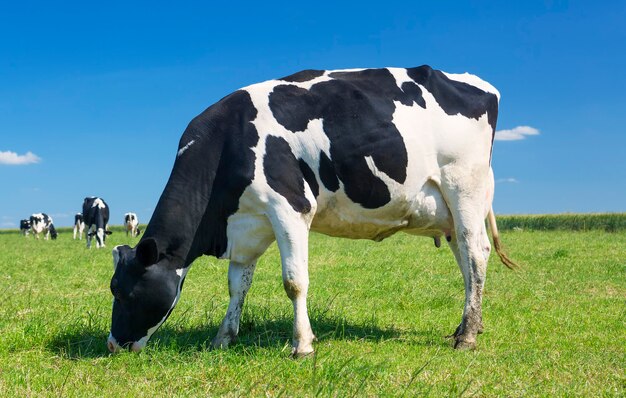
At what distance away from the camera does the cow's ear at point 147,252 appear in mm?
5977

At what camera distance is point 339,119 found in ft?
21.4

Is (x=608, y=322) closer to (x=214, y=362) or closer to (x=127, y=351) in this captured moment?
(x=214, y=362)

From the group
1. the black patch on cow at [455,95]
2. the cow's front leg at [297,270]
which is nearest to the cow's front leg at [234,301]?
the cow's front leg at [297,270]

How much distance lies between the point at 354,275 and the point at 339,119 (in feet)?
23.2

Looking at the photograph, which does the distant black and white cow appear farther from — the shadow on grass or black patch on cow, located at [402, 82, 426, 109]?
black patch on cow, located at [402, 82, 426, 109]

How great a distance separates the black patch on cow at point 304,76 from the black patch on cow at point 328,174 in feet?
3.55

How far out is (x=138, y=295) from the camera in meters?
6.14

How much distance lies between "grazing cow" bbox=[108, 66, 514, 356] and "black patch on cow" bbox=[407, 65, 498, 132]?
18 mm

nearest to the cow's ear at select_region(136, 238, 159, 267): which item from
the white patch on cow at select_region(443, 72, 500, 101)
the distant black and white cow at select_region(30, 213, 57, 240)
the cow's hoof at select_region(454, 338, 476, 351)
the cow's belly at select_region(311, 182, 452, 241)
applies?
the cow's belly at select_region(311, 182, 452, 241)

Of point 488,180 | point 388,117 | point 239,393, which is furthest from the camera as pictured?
point 488,180

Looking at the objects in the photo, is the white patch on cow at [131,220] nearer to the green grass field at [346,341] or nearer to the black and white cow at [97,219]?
the black and white cow at [97,219]

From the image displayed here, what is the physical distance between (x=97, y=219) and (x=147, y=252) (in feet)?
75.0

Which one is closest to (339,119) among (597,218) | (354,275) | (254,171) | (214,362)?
(254,171)

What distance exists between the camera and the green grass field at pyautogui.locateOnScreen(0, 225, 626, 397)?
5129 mm
